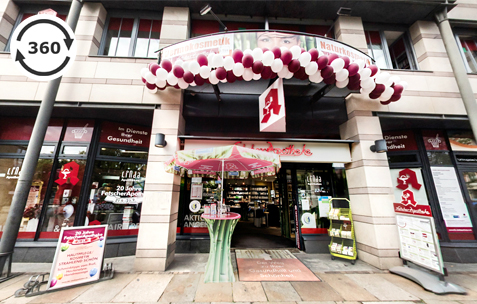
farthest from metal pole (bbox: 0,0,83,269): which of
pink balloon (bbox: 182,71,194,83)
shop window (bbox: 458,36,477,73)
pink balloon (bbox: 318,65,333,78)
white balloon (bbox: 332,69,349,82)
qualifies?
shop window (bbox: 458,36,477,73)

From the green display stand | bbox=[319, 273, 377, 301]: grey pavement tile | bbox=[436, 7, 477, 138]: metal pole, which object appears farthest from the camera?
bbox=[436, 7, 477, 138]: metal pole

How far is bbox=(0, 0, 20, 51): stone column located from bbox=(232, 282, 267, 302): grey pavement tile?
1035 centimetres

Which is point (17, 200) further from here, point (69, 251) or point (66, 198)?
point (69, 251)

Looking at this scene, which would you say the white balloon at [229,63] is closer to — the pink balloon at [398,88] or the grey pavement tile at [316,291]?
the pink balloon at [398,88]

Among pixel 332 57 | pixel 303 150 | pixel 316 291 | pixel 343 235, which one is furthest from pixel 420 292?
pixel 332 57

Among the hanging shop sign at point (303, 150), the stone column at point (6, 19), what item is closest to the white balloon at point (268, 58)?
the hanging shop sign at point (303, 150)

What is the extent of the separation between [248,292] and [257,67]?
4960mm

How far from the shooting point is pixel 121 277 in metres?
4.13

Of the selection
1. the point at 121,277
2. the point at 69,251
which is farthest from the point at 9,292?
the point at 121,277

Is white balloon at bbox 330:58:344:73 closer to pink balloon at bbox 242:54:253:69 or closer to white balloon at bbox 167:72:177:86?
pink balloon at bbox 242:54:253:69

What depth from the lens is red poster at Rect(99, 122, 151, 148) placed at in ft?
20.2

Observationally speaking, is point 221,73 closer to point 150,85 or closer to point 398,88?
point 150,85

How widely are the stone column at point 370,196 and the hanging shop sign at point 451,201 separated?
8.42ft

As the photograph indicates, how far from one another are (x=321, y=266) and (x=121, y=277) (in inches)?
199
